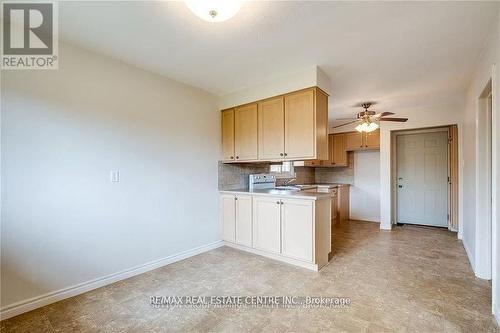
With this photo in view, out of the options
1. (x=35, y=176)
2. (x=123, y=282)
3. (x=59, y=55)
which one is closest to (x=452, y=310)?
(x=123, y=282)

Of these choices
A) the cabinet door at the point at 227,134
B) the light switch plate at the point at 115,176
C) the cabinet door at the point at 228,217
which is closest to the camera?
the light switch plate at the point at 115,176

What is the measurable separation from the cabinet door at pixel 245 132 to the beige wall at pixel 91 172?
608 mm

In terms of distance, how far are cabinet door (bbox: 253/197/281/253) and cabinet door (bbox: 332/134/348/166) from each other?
3355mm

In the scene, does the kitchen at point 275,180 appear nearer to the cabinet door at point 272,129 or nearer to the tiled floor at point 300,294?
the cabinet door at point 272,129

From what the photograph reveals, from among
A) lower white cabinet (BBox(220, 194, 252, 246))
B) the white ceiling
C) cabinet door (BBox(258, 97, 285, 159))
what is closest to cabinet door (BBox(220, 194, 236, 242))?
lower white cabinet (BBox(220, 194, 252, 246))

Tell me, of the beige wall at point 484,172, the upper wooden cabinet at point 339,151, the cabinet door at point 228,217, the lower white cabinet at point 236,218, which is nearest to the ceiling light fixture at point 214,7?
the beige wall at point 484,172

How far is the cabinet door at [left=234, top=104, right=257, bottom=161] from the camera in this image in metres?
3.38

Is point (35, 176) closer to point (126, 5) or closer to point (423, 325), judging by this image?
point (126, 5)

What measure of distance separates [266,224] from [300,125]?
4.54ft

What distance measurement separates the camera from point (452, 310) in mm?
1920

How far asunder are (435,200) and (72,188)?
621cm

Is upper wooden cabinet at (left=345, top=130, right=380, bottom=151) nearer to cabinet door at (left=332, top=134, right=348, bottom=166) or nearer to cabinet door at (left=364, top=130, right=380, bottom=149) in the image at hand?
cabinet door at (left=364, top=130, right=380, bottom=149)

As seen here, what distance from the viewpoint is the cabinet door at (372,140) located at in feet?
16.7

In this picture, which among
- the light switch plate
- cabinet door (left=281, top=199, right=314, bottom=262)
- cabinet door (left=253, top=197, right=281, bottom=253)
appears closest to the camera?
the light switch plate
